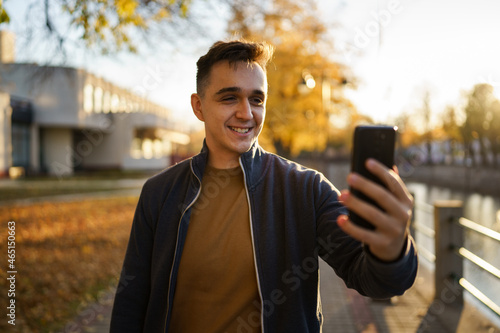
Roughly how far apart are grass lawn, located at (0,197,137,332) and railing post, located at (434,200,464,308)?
186 inches

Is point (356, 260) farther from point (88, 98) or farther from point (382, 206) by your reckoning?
point (88, 98)

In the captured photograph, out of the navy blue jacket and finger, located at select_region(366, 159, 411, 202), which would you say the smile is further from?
finger, located at select_region(366, 159, 411, 202)

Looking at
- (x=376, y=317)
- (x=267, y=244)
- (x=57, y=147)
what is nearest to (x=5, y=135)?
(x=57, y=147)

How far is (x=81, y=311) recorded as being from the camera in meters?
5.44

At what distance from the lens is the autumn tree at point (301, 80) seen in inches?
595

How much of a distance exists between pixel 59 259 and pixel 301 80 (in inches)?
514

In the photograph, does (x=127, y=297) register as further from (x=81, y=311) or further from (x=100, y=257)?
(x=100, y=257)

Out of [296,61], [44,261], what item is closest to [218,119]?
[44,261]

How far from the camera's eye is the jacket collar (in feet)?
6.39

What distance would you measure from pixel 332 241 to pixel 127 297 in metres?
1.11

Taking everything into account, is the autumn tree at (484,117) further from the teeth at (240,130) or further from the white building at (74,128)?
the teeth at (240,130)

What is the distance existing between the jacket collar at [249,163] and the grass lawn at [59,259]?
3.89 metres

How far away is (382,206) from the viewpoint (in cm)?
109

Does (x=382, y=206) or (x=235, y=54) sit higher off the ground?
(x=235, y=54)
